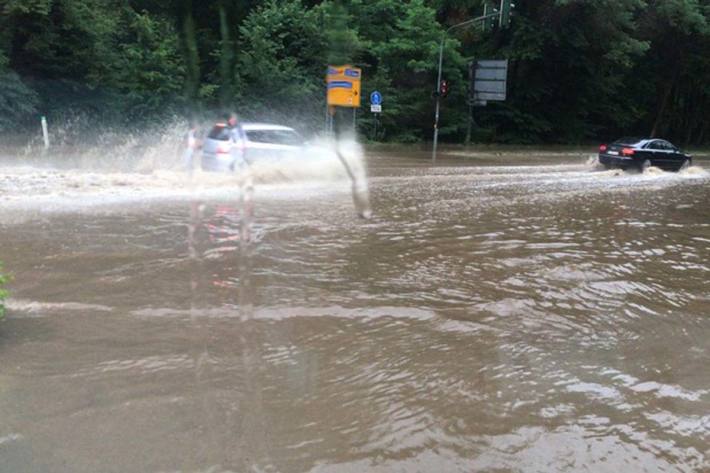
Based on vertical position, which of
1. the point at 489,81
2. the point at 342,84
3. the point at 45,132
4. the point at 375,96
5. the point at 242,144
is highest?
the point at 489,81

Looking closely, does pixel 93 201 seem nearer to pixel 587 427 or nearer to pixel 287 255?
pixel 287 255

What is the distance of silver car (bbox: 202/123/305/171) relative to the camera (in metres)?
2.18

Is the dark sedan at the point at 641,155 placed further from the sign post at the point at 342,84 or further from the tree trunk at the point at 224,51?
the tree trunk at the point at 224,51

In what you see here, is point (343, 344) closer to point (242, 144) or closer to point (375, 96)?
point (375, 96)

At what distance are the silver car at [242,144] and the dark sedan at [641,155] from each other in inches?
734

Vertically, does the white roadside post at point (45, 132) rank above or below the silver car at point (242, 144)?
below

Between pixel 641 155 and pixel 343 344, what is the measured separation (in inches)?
813

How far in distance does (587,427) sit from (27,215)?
9.43 metres

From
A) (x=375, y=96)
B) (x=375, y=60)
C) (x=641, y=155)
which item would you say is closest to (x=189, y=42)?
(x=375, y=60)

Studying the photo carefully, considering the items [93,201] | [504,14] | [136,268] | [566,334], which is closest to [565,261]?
[566,334]

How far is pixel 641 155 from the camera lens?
74.5 ft

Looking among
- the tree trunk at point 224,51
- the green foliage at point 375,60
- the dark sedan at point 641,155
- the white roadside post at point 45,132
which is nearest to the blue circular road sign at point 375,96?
the green foliage at point 375,60

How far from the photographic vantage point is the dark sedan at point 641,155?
74.3ft

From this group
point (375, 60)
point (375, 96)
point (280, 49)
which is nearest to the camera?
point (375, 60)
